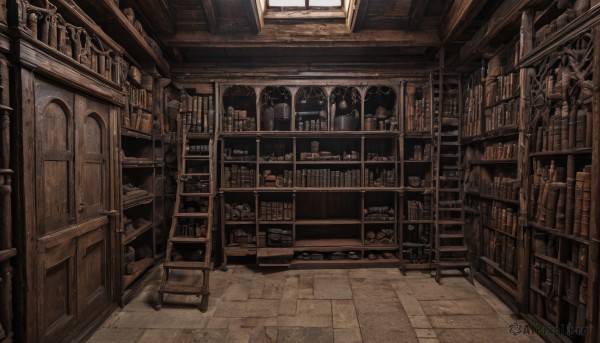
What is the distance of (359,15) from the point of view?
12.3 feet

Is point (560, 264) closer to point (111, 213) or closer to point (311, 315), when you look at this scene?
point (311, 315)

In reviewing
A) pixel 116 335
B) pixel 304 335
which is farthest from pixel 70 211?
pixel 304 335

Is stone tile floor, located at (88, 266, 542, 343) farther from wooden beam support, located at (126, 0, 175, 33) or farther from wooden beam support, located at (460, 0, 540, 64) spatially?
wooden beam support, located at (126, 0, 175, 33)

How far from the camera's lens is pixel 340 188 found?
4352 mm

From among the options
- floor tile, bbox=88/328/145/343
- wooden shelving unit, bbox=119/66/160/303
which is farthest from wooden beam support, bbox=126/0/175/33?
floor tile, bbox=88/328/145/343

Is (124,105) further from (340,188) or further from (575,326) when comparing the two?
(575,326)

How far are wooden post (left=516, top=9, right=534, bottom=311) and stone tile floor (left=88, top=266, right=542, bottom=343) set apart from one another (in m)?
0.40

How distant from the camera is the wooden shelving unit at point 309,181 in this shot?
4.38m

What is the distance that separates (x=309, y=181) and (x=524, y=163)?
8.89ft

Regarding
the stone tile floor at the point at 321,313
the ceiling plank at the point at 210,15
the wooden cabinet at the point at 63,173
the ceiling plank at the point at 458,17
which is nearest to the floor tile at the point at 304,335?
the stone tile floor at the point at 321,313

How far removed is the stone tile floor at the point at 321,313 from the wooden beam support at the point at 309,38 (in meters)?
3.44

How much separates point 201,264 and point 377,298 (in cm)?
219

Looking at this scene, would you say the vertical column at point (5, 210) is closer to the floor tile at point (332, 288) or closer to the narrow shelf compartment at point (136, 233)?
the narrow shelf compartment at point (136, 233)

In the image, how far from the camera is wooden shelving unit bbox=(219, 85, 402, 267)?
4.38m
